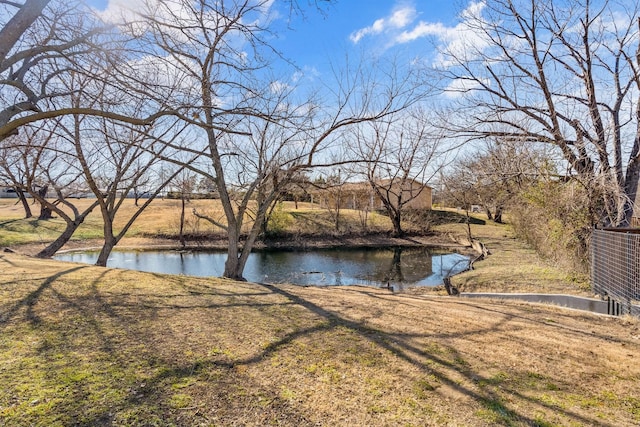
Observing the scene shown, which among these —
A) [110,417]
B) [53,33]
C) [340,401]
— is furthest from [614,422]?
[53,33]

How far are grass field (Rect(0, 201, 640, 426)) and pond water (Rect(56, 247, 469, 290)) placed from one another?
7650mm

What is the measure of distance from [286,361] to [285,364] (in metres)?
0.05

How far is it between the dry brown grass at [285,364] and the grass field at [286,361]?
0.04ft

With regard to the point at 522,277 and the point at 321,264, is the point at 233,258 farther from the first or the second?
the point at 321,264

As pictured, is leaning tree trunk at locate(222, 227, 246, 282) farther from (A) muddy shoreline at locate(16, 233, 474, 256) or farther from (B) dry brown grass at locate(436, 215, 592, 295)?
(A) muddy shoreline at locate(16, 233, 474, 256)

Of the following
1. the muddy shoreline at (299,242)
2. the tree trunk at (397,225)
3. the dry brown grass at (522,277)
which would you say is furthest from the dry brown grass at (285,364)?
the tree trunk at (397,225)

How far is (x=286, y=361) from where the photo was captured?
2.78m

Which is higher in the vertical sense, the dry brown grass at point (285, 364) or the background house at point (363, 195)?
the background house at point (363, 195)

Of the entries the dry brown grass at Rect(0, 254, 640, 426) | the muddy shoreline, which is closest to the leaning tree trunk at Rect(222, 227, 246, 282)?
the dry brown grass at Rect(0, 254, 640, 426)

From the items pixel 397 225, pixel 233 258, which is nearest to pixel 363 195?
pixel 397 225

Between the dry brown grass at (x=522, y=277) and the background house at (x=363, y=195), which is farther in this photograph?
the background house at (x=363, y=195)

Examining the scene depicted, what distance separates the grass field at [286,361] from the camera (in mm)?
2104

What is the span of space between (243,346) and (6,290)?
2.90 metres

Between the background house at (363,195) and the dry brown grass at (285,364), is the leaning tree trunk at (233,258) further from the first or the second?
the background house at (363,195)
